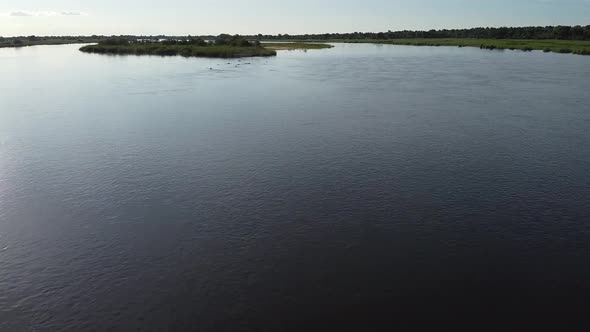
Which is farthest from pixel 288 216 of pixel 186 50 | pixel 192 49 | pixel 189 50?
pixel 186 50

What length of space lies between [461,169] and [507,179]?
11.1ft

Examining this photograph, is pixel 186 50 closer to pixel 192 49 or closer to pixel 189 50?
pixel 189 50

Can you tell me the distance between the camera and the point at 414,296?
1909cm

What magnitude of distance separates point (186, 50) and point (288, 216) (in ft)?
433

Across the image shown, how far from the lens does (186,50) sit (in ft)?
479

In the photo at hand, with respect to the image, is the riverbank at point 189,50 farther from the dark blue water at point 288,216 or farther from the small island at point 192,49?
the dark blue water at point 288,216

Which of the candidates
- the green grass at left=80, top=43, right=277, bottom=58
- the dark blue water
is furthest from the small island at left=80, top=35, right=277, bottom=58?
the dark blue water

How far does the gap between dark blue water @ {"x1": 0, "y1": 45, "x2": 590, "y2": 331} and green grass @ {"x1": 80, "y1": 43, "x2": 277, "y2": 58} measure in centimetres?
8804

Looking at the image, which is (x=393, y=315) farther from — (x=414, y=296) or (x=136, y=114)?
(x=136, y=114)

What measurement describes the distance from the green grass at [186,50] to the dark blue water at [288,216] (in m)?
88.0

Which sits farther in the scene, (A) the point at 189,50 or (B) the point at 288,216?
(A) the point at 189,50

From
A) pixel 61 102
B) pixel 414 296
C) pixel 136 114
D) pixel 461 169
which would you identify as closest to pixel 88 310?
pixel 414 296

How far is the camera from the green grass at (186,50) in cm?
13825

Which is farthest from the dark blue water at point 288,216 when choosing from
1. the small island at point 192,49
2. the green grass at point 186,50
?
the small island at point 192,49
